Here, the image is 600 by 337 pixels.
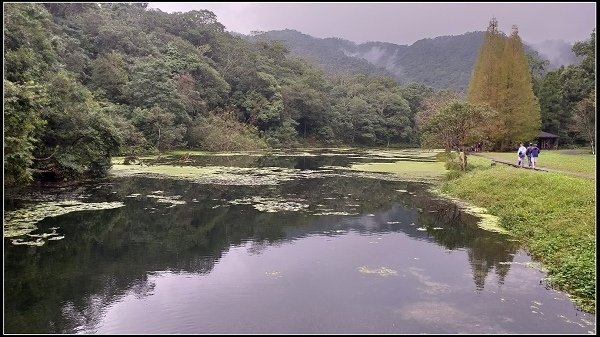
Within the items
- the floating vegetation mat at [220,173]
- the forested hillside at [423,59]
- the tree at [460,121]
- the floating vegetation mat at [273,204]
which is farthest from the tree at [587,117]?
the forested hillside at [423,59]

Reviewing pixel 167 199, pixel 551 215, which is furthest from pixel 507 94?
pixel 167 199

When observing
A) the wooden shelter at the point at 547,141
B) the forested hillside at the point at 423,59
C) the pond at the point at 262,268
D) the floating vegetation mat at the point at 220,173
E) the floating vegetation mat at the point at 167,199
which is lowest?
the pond at the point at 262,268

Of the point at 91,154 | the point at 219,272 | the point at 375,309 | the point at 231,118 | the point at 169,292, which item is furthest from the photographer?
the point at 231,118

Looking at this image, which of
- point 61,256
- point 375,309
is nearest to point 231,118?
point 61,256

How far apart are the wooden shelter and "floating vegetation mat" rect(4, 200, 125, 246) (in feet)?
148

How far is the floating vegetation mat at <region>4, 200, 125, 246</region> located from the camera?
42.9ft

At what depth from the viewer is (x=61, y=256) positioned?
11852 millimetres

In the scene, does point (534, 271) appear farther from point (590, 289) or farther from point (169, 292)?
point (169, 292)

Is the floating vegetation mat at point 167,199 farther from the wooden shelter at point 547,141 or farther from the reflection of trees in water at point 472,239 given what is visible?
the wooden shelter at point 547,141

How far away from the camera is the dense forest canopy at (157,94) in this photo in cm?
2072

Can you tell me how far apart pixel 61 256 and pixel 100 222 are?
3908mm

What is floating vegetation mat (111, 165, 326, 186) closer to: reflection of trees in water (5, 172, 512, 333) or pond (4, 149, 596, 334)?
reflection of trees in water (5, 172, 512, 333)

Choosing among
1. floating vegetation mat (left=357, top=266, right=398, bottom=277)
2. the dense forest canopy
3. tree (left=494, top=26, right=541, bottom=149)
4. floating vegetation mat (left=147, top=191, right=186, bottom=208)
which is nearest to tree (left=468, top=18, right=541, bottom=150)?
tree (left=494, top=26, right=541, bottom=149)

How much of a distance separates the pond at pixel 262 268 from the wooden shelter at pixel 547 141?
115 feet
